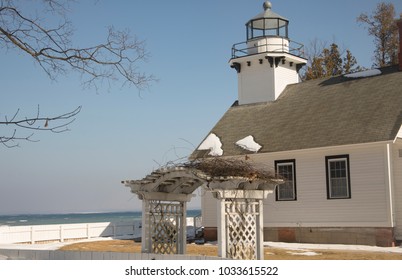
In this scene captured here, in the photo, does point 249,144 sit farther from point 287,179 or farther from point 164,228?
point 164,228

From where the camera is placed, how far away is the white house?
2184cm

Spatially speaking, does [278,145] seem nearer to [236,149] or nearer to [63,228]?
[236,149]

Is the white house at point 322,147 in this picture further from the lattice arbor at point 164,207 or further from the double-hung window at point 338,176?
the lattice arbor at point 164,207

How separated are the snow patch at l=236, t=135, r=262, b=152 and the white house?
0.18ft

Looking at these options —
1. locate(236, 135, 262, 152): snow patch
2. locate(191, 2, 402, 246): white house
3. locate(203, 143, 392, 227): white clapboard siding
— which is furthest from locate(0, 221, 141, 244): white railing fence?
locate(203, 143, 392, 227): white clapboard siding

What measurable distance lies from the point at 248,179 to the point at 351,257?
22.5ft

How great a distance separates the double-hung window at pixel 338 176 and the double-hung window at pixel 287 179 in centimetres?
162

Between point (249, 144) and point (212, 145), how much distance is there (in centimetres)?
214

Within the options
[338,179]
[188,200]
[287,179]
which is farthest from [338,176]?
[188,200]

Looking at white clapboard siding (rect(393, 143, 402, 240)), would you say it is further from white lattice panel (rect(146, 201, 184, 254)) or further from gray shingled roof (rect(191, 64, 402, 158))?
white lattice panel (rect(146, 201, 184, 254))

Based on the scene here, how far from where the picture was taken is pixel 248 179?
1205 cm

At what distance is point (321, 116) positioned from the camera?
2536 cm

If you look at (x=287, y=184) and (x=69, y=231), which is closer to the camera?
(x=287, y=184)
